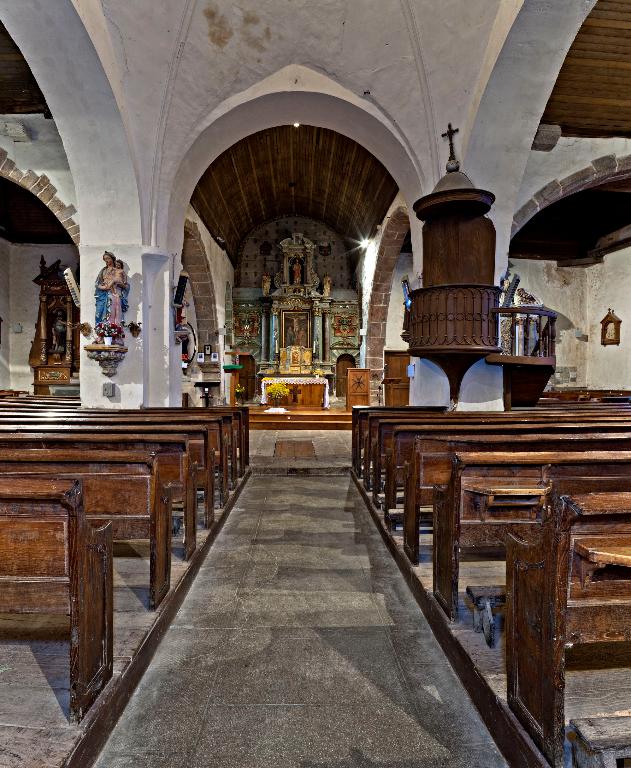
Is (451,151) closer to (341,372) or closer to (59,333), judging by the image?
(59,333)

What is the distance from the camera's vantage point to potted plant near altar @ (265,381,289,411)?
13.8 m

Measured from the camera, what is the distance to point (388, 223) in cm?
1094

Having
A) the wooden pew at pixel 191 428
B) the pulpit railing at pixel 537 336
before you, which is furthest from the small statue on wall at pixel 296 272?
the wooden pew at pixel 191 428

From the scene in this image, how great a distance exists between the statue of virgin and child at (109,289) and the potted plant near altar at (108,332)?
56mm

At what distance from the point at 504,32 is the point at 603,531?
5.86 metres

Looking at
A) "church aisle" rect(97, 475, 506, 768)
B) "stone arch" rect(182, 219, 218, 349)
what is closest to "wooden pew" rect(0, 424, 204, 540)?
"church aisle" rect(97, 475, 506, 768)

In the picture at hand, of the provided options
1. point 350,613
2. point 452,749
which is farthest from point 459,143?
point 452,749

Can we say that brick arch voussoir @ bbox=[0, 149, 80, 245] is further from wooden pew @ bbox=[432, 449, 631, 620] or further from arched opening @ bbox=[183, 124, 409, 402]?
wooden pew @ bbox=[432, 449, 631, 620]

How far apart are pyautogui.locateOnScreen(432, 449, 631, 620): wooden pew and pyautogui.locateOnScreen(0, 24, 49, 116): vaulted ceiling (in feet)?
22.3

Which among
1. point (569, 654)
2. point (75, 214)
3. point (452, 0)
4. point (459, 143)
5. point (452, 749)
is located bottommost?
point (452, 749)

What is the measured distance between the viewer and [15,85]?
21.0 feet

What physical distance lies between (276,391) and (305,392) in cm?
166

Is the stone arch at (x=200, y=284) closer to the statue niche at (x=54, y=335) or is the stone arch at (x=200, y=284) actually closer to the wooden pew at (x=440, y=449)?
the statue niche at (x=54, y=335)

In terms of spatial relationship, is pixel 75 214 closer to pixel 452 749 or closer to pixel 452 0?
pixel 452 0
